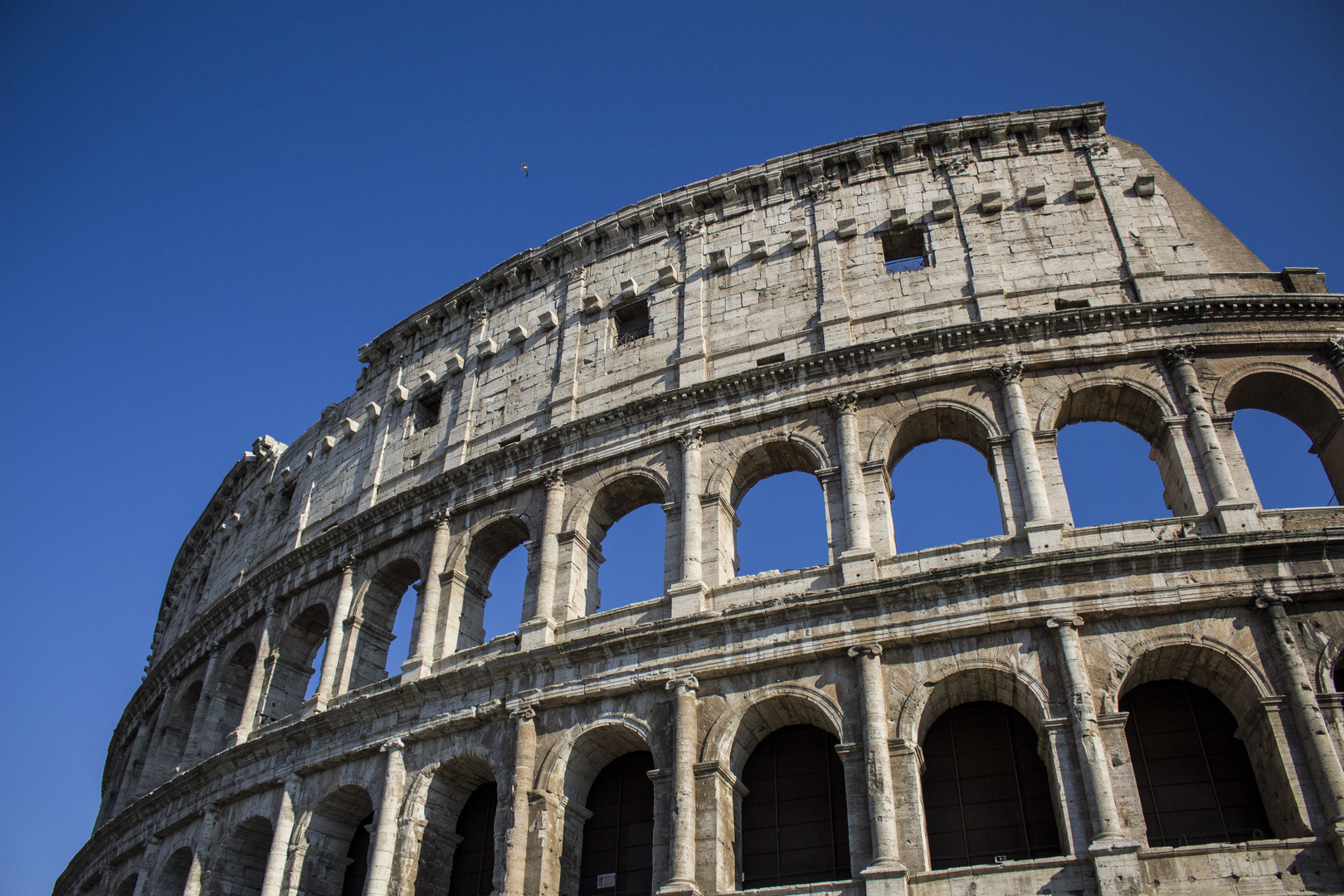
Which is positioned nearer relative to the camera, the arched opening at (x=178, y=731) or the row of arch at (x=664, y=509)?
the row of arch at (x=664, y=509)

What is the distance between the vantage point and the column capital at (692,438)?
18375mm

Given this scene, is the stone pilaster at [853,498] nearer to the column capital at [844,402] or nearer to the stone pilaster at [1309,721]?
the column capital at [844,402]

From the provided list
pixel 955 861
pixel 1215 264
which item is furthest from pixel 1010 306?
pixel 955 861

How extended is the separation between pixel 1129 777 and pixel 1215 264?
10120 mm

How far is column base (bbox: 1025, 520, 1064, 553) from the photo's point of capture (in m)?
15.3

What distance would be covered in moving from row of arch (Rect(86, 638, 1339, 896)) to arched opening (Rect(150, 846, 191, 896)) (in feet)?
22.6

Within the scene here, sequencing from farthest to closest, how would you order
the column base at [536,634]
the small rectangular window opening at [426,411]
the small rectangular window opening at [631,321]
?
the small rectangular window opening at [426,411] < the small rectangular window opening at [631,321] < the column base at [536,634]

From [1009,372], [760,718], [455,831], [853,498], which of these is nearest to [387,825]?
[455,831]

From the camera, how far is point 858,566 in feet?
51.8

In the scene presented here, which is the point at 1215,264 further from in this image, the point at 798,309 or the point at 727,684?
the point at 727,684

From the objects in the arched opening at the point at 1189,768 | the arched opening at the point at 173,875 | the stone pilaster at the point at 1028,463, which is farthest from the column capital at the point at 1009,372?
the arched opening at the point at 173,875

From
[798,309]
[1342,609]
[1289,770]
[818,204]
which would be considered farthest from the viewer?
[818,204]

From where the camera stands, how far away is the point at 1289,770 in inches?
507

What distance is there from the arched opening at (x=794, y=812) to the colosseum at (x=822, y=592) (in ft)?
0.16
